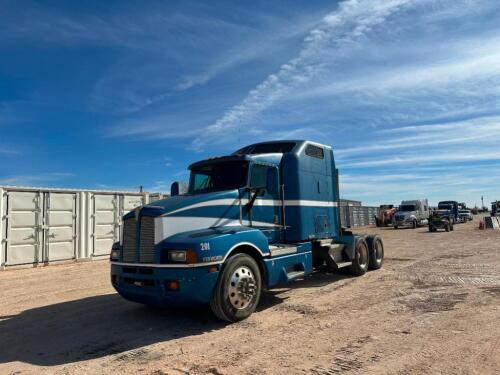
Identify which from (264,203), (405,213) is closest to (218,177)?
(264,203)

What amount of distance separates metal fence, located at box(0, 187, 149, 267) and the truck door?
7.68m

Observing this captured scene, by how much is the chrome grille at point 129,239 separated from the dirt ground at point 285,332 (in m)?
1.09

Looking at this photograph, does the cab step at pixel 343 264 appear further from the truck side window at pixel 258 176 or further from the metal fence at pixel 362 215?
the metal fence at pixel 362 215

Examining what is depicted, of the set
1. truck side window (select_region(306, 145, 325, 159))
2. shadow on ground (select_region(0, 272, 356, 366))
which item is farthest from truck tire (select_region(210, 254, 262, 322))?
truck side window (select_region(306, 145, 325, 159))

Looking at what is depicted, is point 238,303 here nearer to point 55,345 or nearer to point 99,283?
point 55,345

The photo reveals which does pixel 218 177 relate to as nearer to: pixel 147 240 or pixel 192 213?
pixel 192 213

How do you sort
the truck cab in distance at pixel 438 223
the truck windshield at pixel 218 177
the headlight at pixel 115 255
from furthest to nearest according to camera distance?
the truck cab in distance at pixel 438 223, the truck windshield at pixel 218 177, the headlight at pixel 115 255

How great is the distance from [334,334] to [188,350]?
1.98 meters

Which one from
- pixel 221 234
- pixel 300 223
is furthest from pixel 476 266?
pixel 221 234

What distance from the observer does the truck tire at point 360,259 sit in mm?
10641

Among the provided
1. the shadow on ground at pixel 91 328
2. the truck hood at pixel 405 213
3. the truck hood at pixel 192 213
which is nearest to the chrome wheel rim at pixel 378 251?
the shadow on ground at pixel 91 328

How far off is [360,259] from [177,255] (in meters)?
6.25

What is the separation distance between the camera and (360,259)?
1088cm

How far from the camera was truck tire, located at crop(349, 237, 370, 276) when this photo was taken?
10.6 meters
